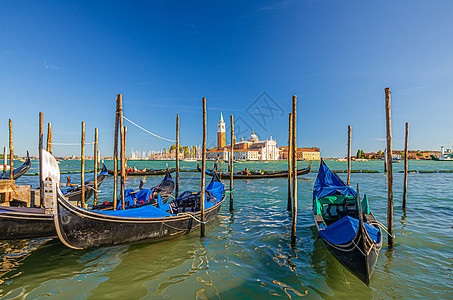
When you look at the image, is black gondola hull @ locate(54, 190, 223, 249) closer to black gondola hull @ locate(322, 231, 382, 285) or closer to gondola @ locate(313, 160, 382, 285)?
gondola @ locate(313, 160, 382, 285)

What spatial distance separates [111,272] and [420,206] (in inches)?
387

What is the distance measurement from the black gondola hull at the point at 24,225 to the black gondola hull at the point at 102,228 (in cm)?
140

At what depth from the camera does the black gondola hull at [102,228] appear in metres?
3.82

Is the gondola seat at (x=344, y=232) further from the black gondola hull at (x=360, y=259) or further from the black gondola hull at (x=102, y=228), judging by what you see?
the black gondola hull at (x=102, y=228)

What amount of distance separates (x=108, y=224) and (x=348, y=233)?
3807 mm

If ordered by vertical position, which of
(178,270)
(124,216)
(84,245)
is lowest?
(178,270)

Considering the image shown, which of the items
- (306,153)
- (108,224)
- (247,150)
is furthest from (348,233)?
(306,153)

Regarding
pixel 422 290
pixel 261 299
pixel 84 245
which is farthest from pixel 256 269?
pixel 84 245

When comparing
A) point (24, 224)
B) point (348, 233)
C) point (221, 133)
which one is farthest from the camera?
Result: point (221, 133)

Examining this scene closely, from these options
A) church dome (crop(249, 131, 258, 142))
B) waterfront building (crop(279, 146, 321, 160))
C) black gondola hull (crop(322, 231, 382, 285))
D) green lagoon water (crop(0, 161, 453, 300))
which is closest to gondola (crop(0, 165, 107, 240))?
green lagoon water (crop(0, 161, 453, 300))

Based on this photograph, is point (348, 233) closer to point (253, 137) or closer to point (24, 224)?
point (24, 224)

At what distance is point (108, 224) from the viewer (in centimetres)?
423

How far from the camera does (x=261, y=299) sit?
3072mm

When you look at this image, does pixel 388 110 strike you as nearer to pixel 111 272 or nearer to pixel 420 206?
pixel 111 272
